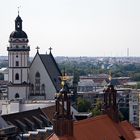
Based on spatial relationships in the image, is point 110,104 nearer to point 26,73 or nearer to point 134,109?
point 26,73

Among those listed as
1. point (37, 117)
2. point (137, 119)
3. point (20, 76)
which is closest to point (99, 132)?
point (37, 117)

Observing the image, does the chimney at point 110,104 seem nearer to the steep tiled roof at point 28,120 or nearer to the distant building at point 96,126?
the distant building at point 96,126

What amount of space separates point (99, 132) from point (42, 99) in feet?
115

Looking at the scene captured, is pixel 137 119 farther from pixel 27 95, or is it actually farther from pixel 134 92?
pixel 27 95

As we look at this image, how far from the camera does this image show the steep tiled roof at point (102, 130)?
3162 centimetres

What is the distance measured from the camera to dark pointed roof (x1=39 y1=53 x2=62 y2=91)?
6781cm

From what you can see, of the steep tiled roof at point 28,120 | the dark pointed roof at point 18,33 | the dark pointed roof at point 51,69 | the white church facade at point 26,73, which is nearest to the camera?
the steep tiled roof at point 28,120

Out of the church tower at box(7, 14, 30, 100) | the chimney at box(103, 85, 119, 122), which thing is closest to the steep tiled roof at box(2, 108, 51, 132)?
the chimney at box(103, 85, 119, 122)

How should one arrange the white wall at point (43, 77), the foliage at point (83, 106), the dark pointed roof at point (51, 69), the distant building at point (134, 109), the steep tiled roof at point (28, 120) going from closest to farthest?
the steep tiled roof at point (28, 120), the dark pointed roof at point (51, 69), the white wall at point (43, 77), the foliage at point (83, 106), the distant building at point (134, 109)

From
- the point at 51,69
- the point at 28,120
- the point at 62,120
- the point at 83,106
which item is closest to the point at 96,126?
the point at 62,120

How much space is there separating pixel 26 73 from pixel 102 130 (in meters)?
33.9

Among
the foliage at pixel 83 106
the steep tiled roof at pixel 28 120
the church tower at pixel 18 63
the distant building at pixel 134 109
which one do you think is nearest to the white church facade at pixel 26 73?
the church tower at pixel 18 63

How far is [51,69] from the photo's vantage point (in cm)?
6888

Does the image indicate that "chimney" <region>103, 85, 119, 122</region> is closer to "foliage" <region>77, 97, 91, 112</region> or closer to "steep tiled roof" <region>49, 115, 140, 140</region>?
"steep tiled roof" <region>49, 115, 140, 140</region>
